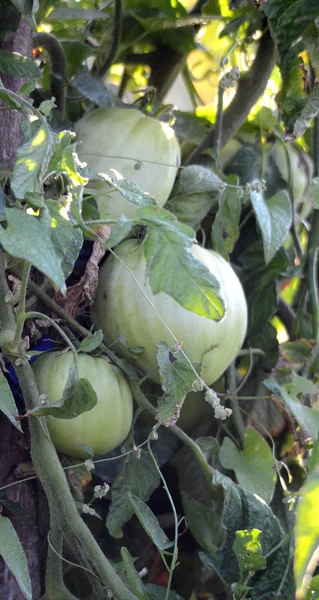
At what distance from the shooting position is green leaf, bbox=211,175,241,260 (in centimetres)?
68

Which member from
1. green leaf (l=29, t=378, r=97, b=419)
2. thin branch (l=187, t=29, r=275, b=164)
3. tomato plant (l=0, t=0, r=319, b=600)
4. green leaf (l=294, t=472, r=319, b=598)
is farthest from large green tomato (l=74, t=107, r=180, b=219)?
green leaf (l=294, t=472, r=319, b=598)

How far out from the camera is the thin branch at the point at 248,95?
75 centimetres

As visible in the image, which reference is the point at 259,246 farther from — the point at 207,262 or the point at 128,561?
the point at 128,561

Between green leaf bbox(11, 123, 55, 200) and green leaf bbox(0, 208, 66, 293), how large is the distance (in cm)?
2

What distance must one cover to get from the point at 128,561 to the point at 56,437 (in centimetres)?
11

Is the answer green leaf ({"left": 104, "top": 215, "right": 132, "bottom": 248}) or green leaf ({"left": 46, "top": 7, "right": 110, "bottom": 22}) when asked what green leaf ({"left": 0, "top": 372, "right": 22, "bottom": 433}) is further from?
green leaf ({"left": 46, "top": 7, "right": 110, "bottom": 22})

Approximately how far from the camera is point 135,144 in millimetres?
639

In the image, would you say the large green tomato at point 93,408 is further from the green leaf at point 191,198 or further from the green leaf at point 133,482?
the green leaf at point 191,198

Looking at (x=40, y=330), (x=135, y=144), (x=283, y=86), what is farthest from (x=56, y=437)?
(x=283, y=86)

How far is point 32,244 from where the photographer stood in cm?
35

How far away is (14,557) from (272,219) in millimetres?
391

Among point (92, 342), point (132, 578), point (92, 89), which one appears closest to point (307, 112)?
point (92, 89)

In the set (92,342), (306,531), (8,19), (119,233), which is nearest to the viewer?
(306,531)

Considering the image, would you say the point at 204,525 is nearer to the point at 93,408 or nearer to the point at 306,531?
the point at 93,408
